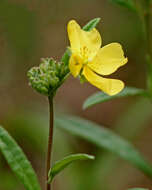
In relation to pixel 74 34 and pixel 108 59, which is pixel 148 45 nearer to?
pixel 108 59

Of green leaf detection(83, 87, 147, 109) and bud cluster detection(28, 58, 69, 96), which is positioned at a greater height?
bud cluster detection(28, 58, 69, 96)

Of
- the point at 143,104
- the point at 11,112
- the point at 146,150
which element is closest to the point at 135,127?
the point at 143,104

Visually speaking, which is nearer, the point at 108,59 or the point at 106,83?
the point at 106,83

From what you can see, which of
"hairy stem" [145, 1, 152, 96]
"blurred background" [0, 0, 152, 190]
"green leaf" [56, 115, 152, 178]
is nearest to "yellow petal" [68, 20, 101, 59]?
"hairy stem" [145, 1, 152, 96]

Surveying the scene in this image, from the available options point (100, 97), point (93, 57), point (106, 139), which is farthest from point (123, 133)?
point (93, 57)

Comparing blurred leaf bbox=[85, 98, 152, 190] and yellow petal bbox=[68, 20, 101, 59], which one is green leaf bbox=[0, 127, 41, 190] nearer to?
yellow petal bbox=[68, 20, 101, 59]

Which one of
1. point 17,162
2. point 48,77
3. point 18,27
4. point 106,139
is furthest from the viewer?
point 18,27

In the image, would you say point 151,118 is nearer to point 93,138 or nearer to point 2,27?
point 93,138
